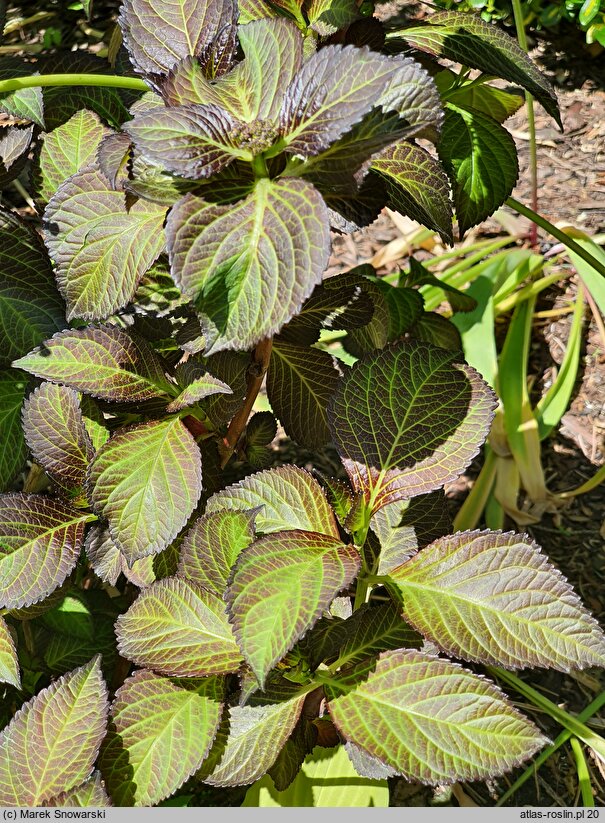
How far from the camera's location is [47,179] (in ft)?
3.16

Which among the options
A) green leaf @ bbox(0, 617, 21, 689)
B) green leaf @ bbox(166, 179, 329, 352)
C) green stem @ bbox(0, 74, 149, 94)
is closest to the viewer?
A: green leaf @ bbox(166, 179, 329, 352)

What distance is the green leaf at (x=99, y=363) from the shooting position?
82cm

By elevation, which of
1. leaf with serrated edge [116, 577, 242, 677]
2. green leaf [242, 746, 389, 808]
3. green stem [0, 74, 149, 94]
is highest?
green stem [0, 74, 149, 94]

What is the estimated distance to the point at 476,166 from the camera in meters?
0.91

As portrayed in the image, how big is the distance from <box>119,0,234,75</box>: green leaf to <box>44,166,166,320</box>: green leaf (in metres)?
0.13

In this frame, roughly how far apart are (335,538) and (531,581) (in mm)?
196

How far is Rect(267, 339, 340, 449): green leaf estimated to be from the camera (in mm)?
1016

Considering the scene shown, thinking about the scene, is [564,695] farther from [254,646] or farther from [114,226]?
[114,226]

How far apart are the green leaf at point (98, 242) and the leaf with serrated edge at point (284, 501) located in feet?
0.79

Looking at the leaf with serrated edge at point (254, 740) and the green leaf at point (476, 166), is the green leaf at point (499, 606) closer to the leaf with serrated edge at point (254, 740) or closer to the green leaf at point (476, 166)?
the leaf with serrated edge at point (254, 740)

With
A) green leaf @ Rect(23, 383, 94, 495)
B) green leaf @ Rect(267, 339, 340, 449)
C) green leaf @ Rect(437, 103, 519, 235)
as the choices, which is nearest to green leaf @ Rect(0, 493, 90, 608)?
green leaf @ Rect(23, 383, 94, 495)

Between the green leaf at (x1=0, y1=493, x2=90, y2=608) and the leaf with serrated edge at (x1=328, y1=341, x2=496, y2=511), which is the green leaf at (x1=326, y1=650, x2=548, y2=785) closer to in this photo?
the leaf with serrated edge at (x1=328, y1=341, x2=496, y2=511)

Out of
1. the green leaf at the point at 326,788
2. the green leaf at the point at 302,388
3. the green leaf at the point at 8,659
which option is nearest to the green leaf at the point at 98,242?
the green leaf at the point at 302,388

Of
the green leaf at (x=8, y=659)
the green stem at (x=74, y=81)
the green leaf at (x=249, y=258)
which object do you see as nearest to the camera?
the green leaf at (x=249, y=258)
